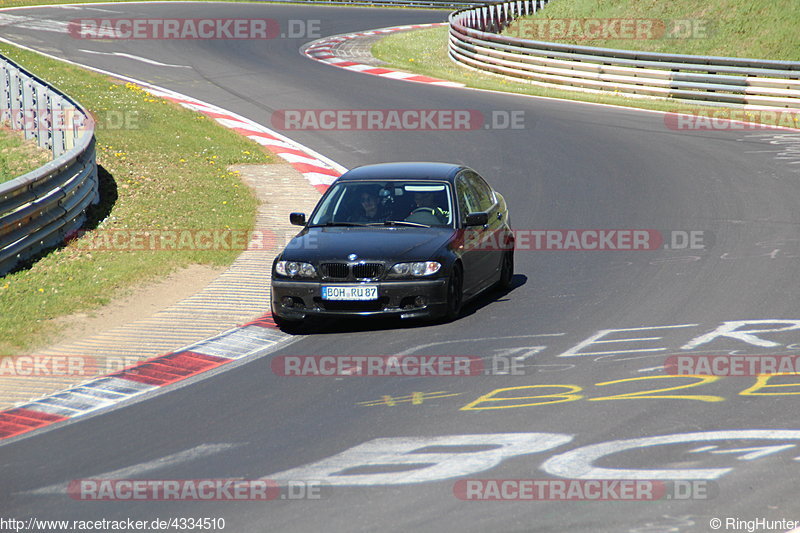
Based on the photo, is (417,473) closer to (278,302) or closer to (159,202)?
(278,302)

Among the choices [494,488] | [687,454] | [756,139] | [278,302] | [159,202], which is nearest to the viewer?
[494,488]

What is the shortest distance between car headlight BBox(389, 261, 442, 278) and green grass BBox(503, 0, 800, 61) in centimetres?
2253

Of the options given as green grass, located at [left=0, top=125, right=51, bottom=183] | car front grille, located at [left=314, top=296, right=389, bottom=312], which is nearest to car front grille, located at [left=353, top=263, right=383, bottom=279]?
car front grille, located at [left=314, top=296, right=389, bottom=312]

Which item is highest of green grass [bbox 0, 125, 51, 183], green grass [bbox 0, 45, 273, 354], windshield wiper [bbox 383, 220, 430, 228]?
windshield wiper [bbox 383, 220, 430, 228]

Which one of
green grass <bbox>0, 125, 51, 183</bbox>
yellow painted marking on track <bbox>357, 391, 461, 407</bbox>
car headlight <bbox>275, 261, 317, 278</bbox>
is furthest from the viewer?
green grass <bbox>0, 125, 51, 183</bbox>

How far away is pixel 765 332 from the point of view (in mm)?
9859

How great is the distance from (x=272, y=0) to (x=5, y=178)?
37.9 metres

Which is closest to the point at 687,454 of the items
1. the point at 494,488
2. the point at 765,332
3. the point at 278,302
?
the point at 494,488

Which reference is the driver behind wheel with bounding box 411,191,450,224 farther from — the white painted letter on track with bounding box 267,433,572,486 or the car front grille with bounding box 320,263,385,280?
the white painted letter on track with bounding box 267,433,572,486

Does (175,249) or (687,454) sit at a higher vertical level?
(687,454)

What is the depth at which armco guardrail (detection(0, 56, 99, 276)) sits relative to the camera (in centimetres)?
1263

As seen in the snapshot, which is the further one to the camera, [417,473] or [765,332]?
[765,332]

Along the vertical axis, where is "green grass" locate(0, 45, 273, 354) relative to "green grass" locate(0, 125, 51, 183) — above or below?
below

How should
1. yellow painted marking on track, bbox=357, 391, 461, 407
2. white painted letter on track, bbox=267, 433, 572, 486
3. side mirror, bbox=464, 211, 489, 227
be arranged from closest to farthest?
white painted letter on track, bbox=267, 433, 572, 486 < yellow painted marking on track, bbox=357, 391, 461, 407 < side mirror, bbox=464, 211, 489, 227
